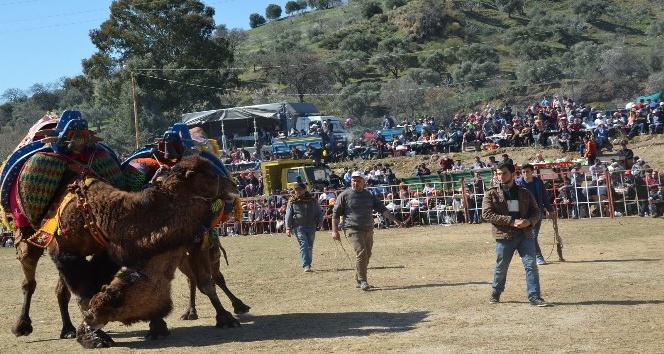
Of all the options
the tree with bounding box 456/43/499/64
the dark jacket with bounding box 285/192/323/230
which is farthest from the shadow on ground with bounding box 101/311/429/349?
the tree with bounding box 456/43/499/64

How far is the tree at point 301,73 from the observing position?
230 ft

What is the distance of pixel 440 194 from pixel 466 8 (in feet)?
193

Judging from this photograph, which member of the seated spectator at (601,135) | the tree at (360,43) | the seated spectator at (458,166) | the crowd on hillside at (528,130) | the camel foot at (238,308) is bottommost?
the camel foot at (238,308)

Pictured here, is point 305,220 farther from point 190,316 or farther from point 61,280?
point 61,280

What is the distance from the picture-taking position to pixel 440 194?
29906 mm

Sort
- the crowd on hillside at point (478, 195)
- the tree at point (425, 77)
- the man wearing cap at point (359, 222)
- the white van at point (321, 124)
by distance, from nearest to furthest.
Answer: the man wearing cap at point (359, 222)
the crowd on hillside at point (478, 195)
the white van at point (321, 124)
the tree at point (425, 77)

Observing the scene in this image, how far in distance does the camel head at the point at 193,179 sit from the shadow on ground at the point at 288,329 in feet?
5.48

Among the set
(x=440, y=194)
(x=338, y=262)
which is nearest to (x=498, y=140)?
(x=440, y=194)

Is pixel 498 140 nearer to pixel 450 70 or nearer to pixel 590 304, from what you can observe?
pixel 590 304

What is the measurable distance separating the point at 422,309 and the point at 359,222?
247 cm

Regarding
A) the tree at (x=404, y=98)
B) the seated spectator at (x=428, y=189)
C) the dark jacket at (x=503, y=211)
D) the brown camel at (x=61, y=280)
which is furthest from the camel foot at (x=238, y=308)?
the tree at (x=404, y=98)

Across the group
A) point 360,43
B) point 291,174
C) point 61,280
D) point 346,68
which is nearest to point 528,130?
point 291,174

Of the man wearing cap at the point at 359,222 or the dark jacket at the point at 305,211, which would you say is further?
the dark jacket at the point at 305,211

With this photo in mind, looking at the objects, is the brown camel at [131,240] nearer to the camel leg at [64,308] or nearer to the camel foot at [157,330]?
the camel foot at [157,330]
